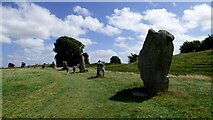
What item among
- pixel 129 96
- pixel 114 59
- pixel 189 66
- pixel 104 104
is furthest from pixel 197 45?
pixel 104 104

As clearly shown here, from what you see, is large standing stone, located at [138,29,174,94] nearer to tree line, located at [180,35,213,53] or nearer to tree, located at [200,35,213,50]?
tree line, located at [180,35,213,53]

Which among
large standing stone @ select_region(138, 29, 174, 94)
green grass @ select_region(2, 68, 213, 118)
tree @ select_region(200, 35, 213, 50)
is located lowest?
green grass @ select_region(2, 68, 213, 118)

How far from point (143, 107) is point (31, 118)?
25.4 ft

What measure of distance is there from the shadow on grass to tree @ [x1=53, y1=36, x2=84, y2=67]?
106 metres

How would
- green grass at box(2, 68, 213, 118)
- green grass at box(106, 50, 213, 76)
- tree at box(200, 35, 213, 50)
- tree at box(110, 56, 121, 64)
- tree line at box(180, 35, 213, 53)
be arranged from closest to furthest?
green grass at box(2, 68, 213, 118) → green grass at box(106, 50, 213, 76) → tree at box(200, 35, 213, 50) → tree line at box(180, 35, 213, 53) → tree at box(110, 56, 121, 64)

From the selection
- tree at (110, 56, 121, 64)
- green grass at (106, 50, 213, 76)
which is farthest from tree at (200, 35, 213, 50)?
green grass at (106, 50, 213, 76)

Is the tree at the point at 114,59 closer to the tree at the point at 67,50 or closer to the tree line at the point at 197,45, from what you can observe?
the tree at the point at 67,50

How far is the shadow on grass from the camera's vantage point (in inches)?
1041

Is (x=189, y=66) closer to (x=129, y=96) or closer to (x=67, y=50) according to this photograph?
(x=129, y=96)

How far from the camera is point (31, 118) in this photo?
2303 centimetres

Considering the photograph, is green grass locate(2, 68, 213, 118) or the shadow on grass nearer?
green grass locate(2, 68, 213, 118)

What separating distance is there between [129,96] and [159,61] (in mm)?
3962

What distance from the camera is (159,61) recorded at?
28.7 meters

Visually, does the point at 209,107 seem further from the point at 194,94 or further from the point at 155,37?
the point at 155,37
